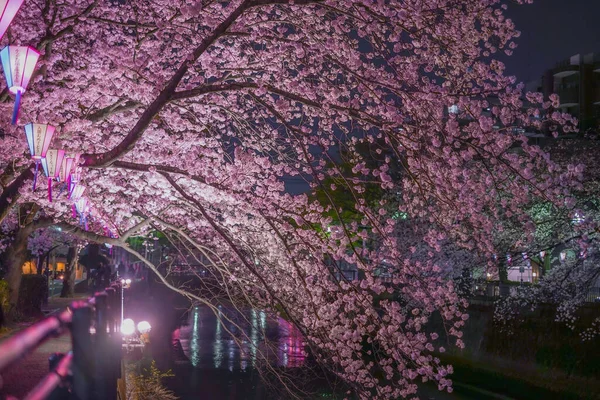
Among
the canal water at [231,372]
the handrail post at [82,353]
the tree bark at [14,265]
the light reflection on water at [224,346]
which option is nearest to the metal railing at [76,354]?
the handrail post at [82,353]

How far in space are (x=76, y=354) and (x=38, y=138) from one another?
671 cm

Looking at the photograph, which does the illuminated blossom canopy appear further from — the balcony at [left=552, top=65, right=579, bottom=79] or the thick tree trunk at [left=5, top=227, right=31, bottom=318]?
the balcony at [left=552, top=65, right=579, bottom=79]

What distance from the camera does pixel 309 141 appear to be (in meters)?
6.20

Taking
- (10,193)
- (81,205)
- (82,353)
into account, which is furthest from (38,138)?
(82,353)

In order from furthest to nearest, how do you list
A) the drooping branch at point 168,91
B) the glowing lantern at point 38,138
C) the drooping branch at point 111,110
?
the drooping branch at point 111,110, the glowing lantern at point 38,138, the drooping branch at point 168,91

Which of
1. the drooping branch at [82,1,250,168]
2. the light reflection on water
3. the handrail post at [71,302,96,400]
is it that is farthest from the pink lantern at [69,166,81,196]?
the light reflection on water

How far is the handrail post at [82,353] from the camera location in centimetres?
212

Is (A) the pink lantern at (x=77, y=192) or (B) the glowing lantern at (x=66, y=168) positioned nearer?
(B) the glowing lantern at (x=66, y=168)

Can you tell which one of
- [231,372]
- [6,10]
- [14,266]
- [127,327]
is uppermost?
[6,10]

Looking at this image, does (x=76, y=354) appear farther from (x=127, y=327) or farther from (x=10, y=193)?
(x=127, y=327)

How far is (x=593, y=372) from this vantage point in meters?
16.5

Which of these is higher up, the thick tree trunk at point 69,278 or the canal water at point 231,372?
the thick tree trunk at point 69,278

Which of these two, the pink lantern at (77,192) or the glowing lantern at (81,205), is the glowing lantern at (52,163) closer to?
the pink lantern at (77,192)

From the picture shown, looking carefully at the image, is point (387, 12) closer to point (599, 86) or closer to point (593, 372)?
point (593, 372)
